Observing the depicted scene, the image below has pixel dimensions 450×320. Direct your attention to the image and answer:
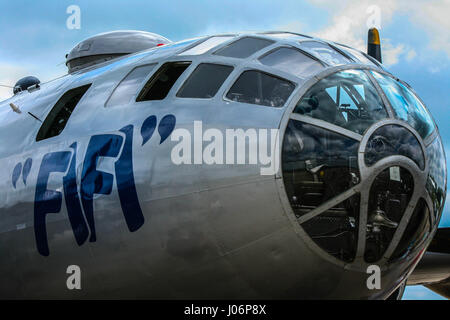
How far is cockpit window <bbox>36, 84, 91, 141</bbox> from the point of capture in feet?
24.7

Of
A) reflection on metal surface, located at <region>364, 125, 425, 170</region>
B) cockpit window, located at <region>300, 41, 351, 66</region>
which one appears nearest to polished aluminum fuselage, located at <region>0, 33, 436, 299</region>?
cockpit window, located at <region>300, 41, 351, 66</region>

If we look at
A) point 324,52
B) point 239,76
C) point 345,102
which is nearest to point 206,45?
point 239,76

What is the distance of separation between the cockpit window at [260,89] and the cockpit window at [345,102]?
0.20 meters

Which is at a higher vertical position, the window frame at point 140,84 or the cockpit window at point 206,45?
the cockpit window at point 206,45

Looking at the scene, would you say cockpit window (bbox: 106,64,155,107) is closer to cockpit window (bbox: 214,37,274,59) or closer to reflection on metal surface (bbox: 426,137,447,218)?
cockpit window (bbox: 214,37,274,59)

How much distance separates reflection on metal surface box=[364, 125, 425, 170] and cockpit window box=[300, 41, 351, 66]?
946 millimetres

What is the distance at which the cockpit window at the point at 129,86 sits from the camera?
6.83 m

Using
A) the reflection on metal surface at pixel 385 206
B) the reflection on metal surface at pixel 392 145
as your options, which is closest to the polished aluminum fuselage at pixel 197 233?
the reflection on metal surface at pixel 385 206

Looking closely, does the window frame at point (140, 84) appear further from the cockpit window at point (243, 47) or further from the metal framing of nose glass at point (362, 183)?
the metal framing of nose glass at point (362, 183)

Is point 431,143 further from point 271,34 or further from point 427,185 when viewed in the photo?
point 271,34

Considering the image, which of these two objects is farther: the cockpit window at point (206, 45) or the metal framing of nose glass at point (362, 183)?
the cockpit window at point (206, 45)

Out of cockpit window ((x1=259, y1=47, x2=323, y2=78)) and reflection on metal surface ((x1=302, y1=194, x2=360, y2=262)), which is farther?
cockpit window ((x1=259, y1=47, x2=323, y2=78))

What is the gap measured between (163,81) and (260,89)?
1194 millimetres
